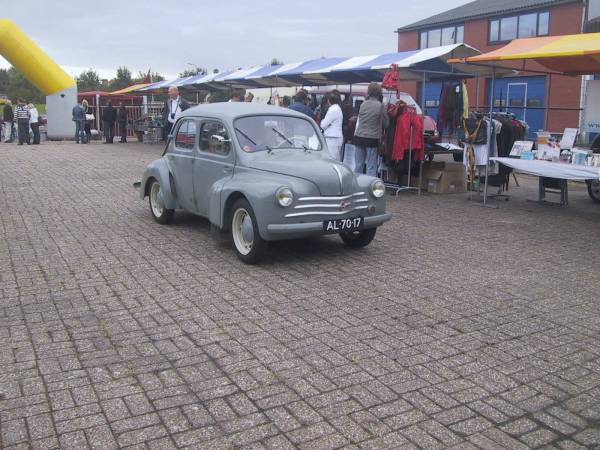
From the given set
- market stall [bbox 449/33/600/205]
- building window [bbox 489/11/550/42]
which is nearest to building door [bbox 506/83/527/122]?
building window [bbox 489/11/550/42]

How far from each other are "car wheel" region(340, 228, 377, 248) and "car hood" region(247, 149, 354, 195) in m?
0.75

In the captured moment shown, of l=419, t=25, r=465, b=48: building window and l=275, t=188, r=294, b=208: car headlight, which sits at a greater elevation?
l=419, t=25, r=465, b=48: building window

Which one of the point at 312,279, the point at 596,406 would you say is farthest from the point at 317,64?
the point at 596,406

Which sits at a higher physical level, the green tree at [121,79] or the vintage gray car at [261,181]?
the green tree at [121,79]

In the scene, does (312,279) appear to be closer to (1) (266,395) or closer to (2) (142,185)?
(1) (266,395)

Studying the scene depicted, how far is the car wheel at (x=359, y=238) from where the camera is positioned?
7.55m

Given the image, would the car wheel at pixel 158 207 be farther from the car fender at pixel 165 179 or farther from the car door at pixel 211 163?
the car door at pixel 211 163

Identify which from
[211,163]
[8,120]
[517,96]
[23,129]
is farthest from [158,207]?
[517,96]

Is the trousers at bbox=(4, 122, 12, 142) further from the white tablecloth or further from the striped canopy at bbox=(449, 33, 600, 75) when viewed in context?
the white tablecloth

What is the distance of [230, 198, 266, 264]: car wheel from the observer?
21.9 feet

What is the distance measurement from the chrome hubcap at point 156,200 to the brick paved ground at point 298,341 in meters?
0.50

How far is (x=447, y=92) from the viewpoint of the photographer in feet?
43.6

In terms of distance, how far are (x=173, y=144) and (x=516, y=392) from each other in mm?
6170

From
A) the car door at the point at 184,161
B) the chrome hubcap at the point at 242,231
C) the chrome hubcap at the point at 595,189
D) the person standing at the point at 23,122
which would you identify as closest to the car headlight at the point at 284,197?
the chrome hubcap at the point at 242,231
